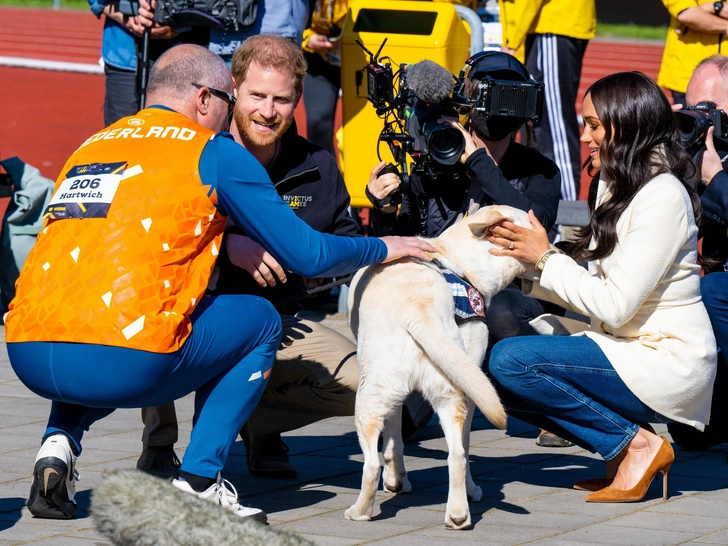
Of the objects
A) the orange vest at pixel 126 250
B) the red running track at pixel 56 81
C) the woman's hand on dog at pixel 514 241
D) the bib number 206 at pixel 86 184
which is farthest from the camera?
the red running track at pixel 56 81

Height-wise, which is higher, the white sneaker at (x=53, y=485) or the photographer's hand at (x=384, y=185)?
the photographer's hand at (x=384, y=185)

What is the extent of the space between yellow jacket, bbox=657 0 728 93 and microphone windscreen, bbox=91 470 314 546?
6.17 m

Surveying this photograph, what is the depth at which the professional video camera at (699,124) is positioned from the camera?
15.2ft

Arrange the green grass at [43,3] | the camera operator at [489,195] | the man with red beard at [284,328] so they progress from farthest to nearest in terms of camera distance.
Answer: the green grass at [43,3] → the camera operator at [489,195] → the man with red beard at [284,328]

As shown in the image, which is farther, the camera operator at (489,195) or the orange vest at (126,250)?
the camera operator at (489,195)

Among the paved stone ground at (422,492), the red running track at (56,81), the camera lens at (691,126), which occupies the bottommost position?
the red running track at (56,81)

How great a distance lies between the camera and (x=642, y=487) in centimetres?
421

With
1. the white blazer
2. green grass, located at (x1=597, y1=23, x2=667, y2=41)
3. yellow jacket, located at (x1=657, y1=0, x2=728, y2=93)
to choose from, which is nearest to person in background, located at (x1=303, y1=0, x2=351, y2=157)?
yellow jacket, located at (x1=657, y1=0, x2=728, y2=93)

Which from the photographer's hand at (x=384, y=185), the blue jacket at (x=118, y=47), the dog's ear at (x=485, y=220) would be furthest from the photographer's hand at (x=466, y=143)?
the blue jacket at (x=118, y=47)

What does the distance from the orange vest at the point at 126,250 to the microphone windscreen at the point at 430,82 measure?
3.93ft

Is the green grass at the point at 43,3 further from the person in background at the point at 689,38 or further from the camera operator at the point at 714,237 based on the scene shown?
the camera operator at the point at 714,237

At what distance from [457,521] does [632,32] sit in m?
26.6

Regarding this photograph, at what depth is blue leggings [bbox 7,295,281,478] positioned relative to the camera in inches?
140

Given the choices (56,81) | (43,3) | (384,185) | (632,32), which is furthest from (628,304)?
(43,3)
